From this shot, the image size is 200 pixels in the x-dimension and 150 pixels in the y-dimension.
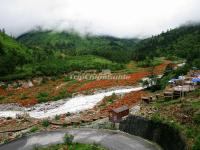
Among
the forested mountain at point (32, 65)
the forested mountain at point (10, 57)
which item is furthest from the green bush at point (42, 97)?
the forested mountain at point (10, 57)

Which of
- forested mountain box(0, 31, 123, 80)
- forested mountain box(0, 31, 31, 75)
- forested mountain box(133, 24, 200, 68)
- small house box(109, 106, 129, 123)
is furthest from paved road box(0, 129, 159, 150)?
forested mountain box(133, 24, 200, 68)

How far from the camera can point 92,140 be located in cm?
3372

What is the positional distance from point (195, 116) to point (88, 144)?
9.41m

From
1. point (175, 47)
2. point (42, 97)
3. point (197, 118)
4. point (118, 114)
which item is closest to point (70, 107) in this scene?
point (42, 97)

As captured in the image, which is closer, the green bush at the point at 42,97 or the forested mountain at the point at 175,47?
the green bush at the point at 42,97

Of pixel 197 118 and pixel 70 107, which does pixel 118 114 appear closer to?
pixel 197 118

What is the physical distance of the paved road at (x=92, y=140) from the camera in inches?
1227

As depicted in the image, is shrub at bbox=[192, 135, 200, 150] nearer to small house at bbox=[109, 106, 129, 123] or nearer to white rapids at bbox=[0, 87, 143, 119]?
small house at bbox=[109, 106, 129, 123]

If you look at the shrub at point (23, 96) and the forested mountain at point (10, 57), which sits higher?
the forested mountain at point (10, 57)

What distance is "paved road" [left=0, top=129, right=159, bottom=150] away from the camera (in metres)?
31.2

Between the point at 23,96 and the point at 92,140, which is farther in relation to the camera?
the point at 23,96

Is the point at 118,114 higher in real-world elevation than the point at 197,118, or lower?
lower

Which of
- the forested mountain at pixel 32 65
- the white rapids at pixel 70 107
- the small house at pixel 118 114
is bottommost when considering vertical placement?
the white rapids at pixel 70 107

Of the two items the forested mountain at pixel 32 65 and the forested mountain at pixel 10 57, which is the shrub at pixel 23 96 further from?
the forested mountain at pixel 10 57
